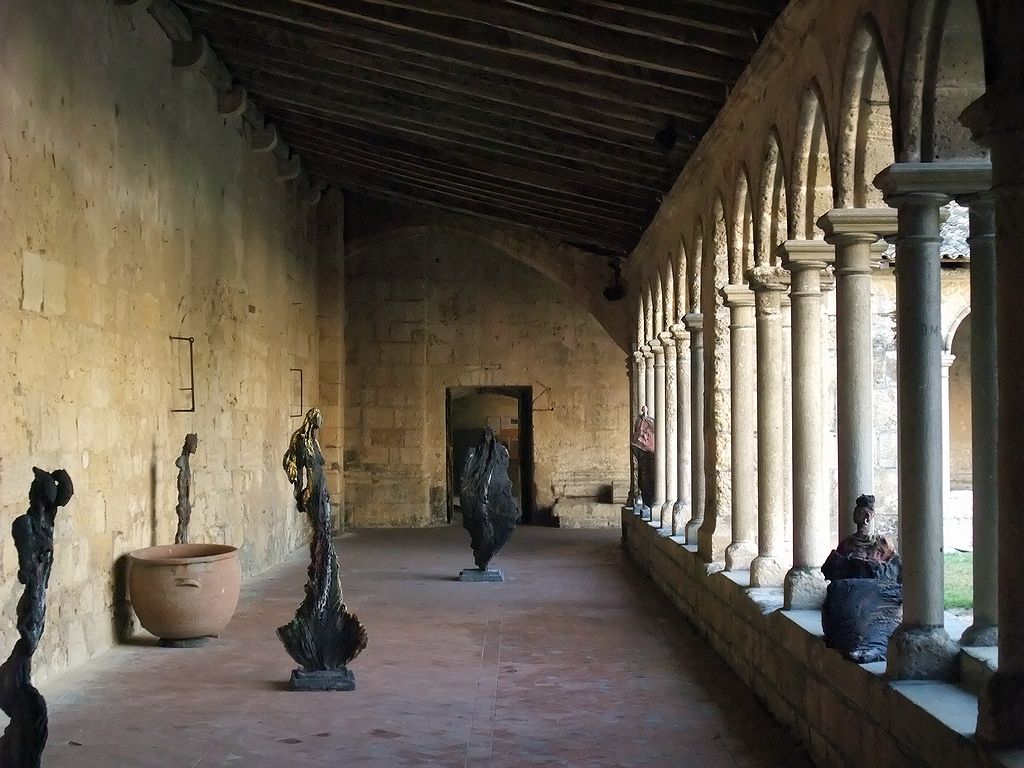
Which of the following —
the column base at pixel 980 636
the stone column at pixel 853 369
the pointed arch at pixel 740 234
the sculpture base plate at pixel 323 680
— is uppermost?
the pointed arch at pixel 740 234

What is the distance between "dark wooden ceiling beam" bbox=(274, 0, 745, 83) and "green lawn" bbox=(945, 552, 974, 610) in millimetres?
3529

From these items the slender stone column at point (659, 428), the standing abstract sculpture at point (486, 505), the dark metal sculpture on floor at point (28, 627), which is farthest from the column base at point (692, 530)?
the dark metal sculpture on floor at point (28, 627)

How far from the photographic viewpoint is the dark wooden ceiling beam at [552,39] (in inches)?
243

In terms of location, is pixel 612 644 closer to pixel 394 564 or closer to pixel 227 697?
pixel 227 697

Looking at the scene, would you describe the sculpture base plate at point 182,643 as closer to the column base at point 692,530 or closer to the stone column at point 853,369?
the column base at point 692,530

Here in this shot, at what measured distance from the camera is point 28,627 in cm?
341

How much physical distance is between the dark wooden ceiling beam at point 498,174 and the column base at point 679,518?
254 centimetres

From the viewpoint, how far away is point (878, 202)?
498 cm

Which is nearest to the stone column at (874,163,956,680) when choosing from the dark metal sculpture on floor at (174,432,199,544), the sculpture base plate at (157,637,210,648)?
the sculpture base plate at (157,637,210,648)

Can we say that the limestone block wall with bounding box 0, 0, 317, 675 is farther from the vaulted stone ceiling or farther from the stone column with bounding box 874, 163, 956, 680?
the stone column with bounding box 874, 163, 956, 680

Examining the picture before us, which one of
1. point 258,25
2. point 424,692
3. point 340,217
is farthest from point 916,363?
point 340,217

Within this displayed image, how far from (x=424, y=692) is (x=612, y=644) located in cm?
161

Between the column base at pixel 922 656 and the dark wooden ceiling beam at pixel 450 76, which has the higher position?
the dark wooden ceiling beam at pixel 450 76

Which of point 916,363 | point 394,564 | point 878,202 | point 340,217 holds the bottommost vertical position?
point 394,564
